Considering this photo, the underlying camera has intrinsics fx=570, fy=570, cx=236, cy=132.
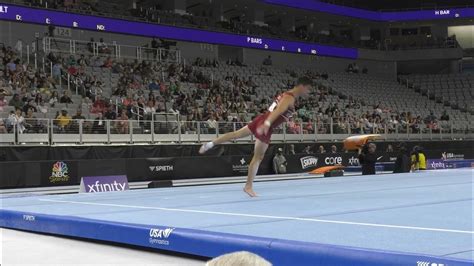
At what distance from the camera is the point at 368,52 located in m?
45.0

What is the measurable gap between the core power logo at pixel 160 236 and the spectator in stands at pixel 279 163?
60.4ft

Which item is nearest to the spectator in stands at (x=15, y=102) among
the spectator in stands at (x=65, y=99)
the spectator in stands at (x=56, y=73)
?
the spectator in stands at (x=65, y=99)

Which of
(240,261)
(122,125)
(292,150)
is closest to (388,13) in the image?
(292,150)

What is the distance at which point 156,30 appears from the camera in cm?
3197

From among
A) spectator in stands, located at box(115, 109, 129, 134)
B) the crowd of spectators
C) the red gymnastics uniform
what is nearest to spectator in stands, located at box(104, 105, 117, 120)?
the crowd of spectators

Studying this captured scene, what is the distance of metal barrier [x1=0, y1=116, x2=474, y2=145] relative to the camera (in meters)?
18.9

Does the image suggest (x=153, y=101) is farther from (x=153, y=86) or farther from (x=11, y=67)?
(x=11, y=67)

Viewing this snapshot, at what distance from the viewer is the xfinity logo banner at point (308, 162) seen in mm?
25078

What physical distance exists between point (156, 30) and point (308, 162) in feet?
40.7

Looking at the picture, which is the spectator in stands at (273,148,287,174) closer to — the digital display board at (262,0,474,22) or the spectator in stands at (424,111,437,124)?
the spectator in stands at (424,111,437,124)

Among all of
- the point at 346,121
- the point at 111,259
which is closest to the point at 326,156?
the point at 346,121

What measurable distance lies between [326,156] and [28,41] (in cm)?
1604

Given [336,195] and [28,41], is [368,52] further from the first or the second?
[336,195]

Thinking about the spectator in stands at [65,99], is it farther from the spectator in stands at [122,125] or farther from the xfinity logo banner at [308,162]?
the xfinity logo banner at [308,162]
